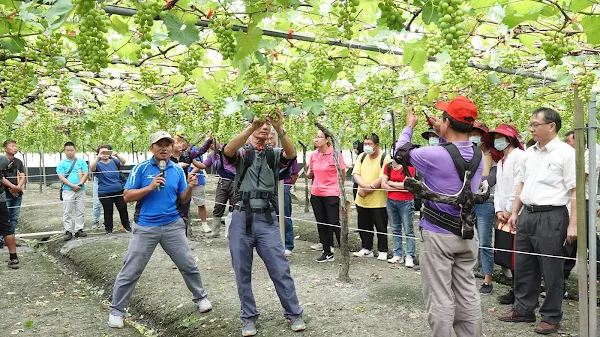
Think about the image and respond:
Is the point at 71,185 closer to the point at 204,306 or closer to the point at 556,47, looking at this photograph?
the point at 204,306

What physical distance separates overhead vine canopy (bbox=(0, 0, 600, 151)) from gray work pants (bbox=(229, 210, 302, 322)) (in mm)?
1098

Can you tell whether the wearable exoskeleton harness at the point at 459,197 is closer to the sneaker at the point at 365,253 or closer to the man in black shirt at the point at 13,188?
the sneaker at the point at 365,253

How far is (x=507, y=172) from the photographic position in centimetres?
500

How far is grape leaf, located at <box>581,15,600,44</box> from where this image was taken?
9.30 ft

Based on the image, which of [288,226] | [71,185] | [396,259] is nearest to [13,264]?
[71,185]

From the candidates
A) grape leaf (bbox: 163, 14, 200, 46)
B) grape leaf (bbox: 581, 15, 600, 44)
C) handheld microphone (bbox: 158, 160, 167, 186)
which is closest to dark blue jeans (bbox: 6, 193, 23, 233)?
handheld microphone (bbox: 158, 160, 167, 186)

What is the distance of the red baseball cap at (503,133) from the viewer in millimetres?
4977

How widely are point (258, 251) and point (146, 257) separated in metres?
1.25

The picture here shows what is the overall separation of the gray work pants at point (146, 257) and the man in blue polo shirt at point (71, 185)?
15.4ft

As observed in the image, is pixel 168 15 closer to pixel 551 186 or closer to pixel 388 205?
pixel 551 186

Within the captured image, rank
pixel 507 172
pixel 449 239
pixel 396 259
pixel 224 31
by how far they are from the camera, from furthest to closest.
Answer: pixel 396 259
pixel 507 172
pixel 449 239
pixel 224 31

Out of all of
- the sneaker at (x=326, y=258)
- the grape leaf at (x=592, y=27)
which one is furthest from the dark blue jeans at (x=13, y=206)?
the grape leaf at (x=592, y=27)

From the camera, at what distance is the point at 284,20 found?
13.3ft

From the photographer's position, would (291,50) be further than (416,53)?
Yes
